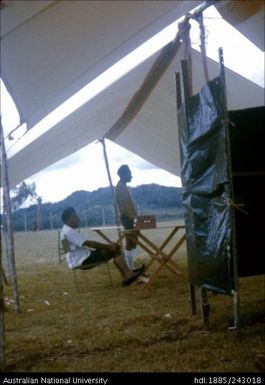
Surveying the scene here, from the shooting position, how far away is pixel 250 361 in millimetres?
3020

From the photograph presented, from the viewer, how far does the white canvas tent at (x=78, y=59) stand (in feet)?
11.4

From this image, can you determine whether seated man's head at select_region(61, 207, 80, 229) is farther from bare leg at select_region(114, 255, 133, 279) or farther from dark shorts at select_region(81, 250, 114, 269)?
bare leg at select_region(114, 255, 133, 279)

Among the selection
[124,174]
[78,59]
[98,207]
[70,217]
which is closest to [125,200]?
[124,174]

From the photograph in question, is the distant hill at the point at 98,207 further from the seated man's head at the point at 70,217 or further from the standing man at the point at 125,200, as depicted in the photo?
the seated man's head at the point at 70,217

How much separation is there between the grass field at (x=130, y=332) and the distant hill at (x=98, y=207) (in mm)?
28295

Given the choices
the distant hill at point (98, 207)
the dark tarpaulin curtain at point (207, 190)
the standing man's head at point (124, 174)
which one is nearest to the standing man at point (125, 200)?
the standing man's head at point (124, 174)

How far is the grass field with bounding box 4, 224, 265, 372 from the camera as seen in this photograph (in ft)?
10.3

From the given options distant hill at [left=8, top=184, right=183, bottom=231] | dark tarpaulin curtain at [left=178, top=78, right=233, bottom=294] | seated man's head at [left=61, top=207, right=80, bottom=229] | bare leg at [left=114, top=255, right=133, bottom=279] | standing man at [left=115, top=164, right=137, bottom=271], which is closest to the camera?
dark tarpaulin curtain at [left=178, top=78, right=233, bottom=294]

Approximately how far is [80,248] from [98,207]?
114ft

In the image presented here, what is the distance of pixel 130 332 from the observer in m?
3.96

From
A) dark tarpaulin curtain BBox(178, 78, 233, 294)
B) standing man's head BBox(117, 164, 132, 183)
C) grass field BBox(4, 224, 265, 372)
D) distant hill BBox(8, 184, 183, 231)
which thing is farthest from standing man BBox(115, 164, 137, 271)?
distant hill BBox(8, 184, 183, 231)

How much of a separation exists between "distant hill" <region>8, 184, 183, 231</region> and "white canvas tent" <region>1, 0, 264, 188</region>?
88.8ft

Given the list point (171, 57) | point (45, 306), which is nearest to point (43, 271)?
point (45, 306)

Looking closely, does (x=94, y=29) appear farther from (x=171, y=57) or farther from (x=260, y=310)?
(x=260, y=310)
